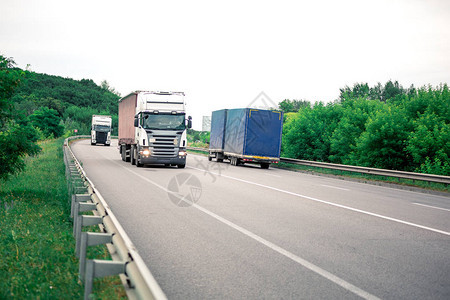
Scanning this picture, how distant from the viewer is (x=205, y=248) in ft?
20.5

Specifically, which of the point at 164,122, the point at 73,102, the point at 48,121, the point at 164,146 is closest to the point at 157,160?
the point at 164,146

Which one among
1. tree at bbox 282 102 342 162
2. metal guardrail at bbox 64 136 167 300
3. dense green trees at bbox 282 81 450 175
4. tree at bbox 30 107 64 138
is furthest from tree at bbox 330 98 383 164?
tree at bbox 30 107 64 138

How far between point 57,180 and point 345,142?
2582 cm

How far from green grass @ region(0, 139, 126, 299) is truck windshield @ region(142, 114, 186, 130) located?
1187 cm

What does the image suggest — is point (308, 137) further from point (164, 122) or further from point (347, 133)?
point (164, 122)

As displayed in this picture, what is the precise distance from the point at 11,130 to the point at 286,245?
770 cm

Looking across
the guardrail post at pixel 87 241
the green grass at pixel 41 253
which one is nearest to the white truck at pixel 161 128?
the green grass at pixel 41 253

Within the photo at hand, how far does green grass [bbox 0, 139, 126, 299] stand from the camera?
4254mm

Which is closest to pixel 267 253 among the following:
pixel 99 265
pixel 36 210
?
pixel 99 265

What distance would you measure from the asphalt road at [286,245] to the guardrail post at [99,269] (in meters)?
0.96

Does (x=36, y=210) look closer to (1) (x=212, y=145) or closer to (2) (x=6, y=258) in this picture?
(2) (x=6, y=258)

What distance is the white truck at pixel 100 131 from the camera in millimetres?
56312

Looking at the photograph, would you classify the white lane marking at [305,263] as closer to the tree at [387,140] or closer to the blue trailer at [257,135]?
the blue trailer at [257,135]

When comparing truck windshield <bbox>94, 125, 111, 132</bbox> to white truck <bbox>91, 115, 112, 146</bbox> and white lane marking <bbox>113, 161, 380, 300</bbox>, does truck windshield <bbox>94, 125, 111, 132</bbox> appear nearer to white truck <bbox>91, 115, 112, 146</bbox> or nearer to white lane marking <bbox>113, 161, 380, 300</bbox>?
white truck <bbox>91, 115, 112, 146</bbox>
